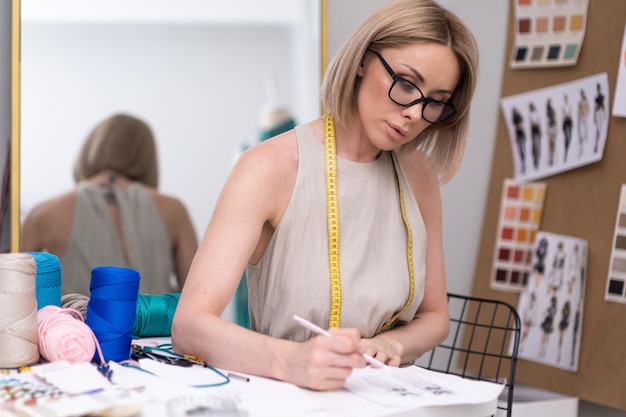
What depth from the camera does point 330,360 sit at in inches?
57.9

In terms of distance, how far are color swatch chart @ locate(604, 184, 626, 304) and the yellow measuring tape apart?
0.99m

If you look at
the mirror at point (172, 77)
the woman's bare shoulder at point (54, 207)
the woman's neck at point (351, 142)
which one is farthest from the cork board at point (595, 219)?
the woman's bare shoulder at point (54, 207)

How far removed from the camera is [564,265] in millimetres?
2818

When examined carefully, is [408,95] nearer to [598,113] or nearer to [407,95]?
[407,95]

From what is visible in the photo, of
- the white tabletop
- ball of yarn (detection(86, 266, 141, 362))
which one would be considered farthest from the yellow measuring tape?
ball of yarn (detection(86, 266, 141, 362))

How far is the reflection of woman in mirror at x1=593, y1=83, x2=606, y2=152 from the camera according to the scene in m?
2.73

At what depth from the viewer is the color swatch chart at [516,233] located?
294 cm

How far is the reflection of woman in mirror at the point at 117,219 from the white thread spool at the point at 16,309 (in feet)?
3.41

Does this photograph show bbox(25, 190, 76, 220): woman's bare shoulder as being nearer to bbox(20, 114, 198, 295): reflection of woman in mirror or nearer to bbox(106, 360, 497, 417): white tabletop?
bbox(20, 114, 198, 295): reflection of woman in mirror

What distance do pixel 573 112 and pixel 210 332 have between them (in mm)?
1685

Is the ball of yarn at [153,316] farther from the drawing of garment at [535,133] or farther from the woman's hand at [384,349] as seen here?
the drawing of garment at [535,133]

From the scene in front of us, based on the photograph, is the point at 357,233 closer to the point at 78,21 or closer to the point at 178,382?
the point at 178,382

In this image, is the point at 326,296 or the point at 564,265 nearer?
the point at 326,296

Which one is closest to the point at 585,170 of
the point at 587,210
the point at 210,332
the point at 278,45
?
the point at 587,210
